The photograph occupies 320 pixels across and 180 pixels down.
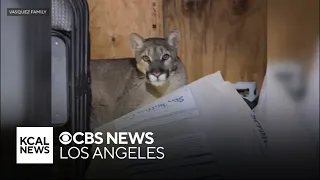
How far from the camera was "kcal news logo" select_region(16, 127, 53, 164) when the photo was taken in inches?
58.0

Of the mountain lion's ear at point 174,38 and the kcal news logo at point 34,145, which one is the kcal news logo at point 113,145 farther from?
the mountain lion's ear at point 174,38

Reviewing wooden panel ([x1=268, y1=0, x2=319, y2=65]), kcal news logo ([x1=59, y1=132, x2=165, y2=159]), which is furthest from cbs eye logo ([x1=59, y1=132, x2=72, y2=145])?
wooden panel ([x1=268, y1=0, x2=319, y2=65])

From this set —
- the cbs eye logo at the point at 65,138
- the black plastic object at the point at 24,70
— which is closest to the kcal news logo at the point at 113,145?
the cbs eye logo at the point at 65,138

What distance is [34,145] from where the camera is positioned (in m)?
1.48

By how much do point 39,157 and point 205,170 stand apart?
23.1 inches

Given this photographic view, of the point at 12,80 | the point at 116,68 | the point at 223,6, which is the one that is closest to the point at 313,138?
the point at 223,6

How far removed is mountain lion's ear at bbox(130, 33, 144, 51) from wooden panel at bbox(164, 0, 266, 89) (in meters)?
0.10

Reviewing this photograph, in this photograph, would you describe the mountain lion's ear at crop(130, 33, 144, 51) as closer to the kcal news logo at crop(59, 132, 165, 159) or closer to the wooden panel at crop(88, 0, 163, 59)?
the wooden panel at crop(88, 0, 163, 59)

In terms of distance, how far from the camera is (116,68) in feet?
4.74

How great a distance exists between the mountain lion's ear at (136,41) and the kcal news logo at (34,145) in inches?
16.1

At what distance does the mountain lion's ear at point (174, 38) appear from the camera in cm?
143

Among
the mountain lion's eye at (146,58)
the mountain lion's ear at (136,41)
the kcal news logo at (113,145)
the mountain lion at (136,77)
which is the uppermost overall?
the mountain lion's ear at (136,41)

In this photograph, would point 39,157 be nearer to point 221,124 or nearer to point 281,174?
point 221,124

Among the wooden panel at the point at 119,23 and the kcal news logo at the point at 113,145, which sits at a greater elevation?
the wooden panel at the point at 119,23
